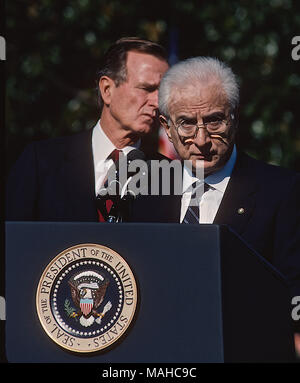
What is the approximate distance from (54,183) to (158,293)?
3.66 feet

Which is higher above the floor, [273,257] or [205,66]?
[205,66]

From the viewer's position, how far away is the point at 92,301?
7.39 feet

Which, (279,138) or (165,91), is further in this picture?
(279,138)

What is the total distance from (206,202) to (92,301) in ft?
2.32

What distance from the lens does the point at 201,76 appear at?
2887mm

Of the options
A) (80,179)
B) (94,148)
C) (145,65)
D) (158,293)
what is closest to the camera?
(158,293)

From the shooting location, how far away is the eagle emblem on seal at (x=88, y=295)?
2258 mm

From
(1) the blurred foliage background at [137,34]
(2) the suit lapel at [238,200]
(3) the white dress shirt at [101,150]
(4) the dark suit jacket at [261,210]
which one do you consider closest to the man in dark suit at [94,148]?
(3) the white dress shirt at [101,150]

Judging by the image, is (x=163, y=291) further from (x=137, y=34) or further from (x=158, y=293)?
(x=137, y=34)

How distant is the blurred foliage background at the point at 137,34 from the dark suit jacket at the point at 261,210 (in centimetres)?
585

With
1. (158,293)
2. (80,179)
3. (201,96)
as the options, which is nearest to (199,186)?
(201,96)

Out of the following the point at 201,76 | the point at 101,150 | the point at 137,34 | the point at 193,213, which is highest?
the point at 137,34
